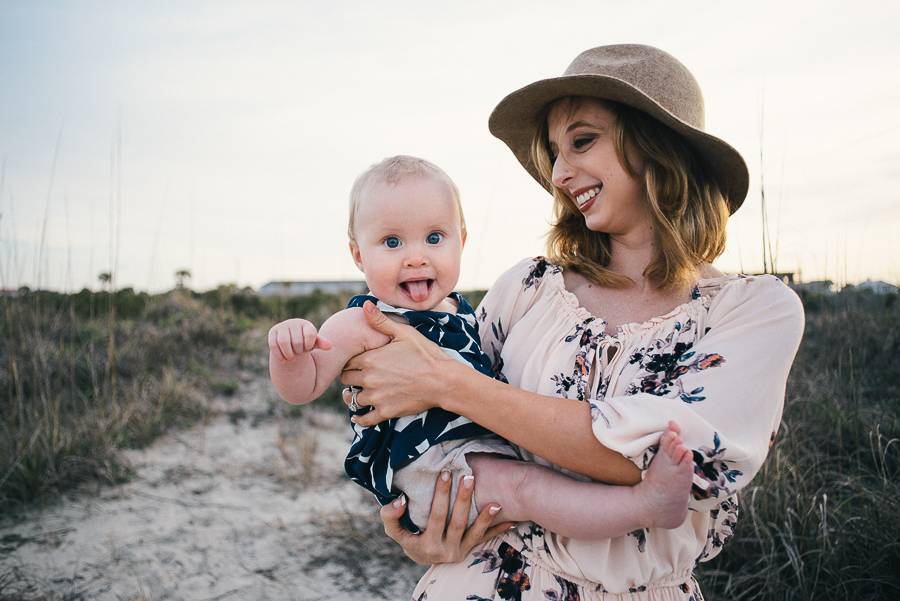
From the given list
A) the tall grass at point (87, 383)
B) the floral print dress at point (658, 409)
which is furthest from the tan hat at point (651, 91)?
the tall grass at point (87, 383)

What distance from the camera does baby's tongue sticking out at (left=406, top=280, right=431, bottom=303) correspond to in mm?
1652

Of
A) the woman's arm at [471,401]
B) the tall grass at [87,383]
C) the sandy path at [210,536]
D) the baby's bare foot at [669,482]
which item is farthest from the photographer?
the tall grass at [87,383]

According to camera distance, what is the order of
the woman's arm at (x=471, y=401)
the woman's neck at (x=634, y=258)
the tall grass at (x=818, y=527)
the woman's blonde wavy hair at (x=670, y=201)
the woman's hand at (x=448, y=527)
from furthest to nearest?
the tall grass at (x=818, y=527)
the woman's neck at (x=634, y=258)
the woman's blonde wavy hair at (x=670, y=201)
the woman's hand at (x=448, y=527)
the woman's arm at (x=471, y=401)

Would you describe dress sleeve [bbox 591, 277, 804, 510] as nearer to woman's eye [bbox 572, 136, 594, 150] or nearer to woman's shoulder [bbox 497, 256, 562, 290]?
woman's shoulder [bbox 497, 256, 562, 290]

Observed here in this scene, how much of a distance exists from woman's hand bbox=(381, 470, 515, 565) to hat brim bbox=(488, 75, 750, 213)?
1338 millimetres

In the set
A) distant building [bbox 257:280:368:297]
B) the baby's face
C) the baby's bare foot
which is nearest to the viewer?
the baby's bare foot

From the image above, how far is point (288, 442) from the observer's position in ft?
17.7

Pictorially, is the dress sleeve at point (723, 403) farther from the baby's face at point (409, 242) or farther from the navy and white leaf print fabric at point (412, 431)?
the baby's face at point (409, 242)

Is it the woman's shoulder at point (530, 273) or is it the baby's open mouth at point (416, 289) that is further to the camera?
the woman's shoulder at point (530, 273)

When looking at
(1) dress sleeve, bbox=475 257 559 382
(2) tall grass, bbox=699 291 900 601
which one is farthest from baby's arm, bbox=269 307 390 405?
(2) tall grass, bbox=699 291 900 601

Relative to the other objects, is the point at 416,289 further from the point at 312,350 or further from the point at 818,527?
the point at 818,527

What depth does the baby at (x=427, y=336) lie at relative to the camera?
1.37 meters

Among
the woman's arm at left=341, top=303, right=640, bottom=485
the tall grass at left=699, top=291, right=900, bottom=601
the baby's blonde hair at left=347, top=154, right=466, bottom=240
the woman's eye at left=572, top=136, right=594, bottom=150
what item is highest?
the woman's eye at left=572, top=136, right=594, bottom=150

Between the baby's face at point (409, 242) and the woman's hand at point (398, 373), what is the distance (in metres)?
0.11
